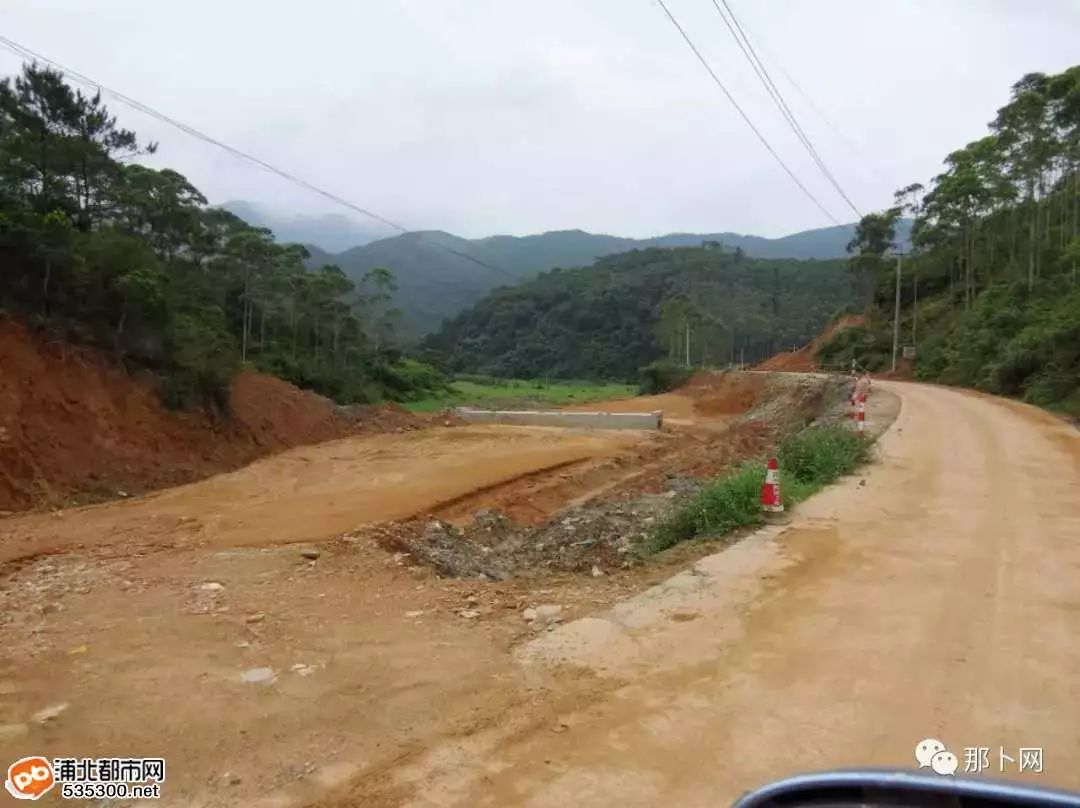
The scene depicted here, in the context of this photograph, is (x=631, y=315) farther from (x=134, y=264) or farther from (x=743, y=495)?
(x=743, y=495)

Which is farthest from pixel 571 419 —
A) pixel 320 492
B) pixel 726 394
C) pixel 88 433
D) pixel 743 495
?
pixel 743 495

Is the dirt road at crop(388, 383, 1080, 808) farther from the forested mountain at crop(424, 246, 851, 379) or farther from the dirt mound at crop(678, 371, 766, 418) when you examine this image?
the forested mountain at crop(424, 246, 851, 379)

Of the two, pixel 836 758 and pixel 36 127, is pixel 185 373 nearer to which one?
pixel 36 127

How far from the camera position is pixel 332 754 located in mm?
3656

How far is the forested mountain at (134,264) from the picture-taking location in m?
17.1

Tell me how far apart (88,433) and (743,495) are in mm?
13864

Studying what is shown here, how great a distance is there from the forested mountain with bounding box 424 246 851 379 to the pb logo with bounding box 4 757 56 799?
7338 centimetres

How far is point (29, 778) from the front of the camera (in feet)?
11.8

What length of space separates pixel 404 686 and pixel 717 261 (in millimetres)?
104926

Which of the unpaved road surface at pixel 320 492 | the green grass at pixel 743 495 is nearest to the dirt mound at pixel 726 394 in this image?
the unpaved road surface at pixel 320 492

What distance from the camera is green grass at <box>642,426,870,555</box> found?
8461mm

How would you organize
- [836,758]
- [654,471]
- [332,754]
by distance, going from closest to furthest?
1. [836,758]
2. [332,754]
3. [654,471]

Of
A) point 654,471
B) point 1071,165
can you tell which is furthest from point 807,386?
point 1071,165

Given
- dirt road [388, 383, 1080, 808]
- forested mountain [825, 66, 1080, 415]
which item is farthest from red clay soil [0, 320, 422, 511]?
forested mountain [825, 66, 1080, 415]
